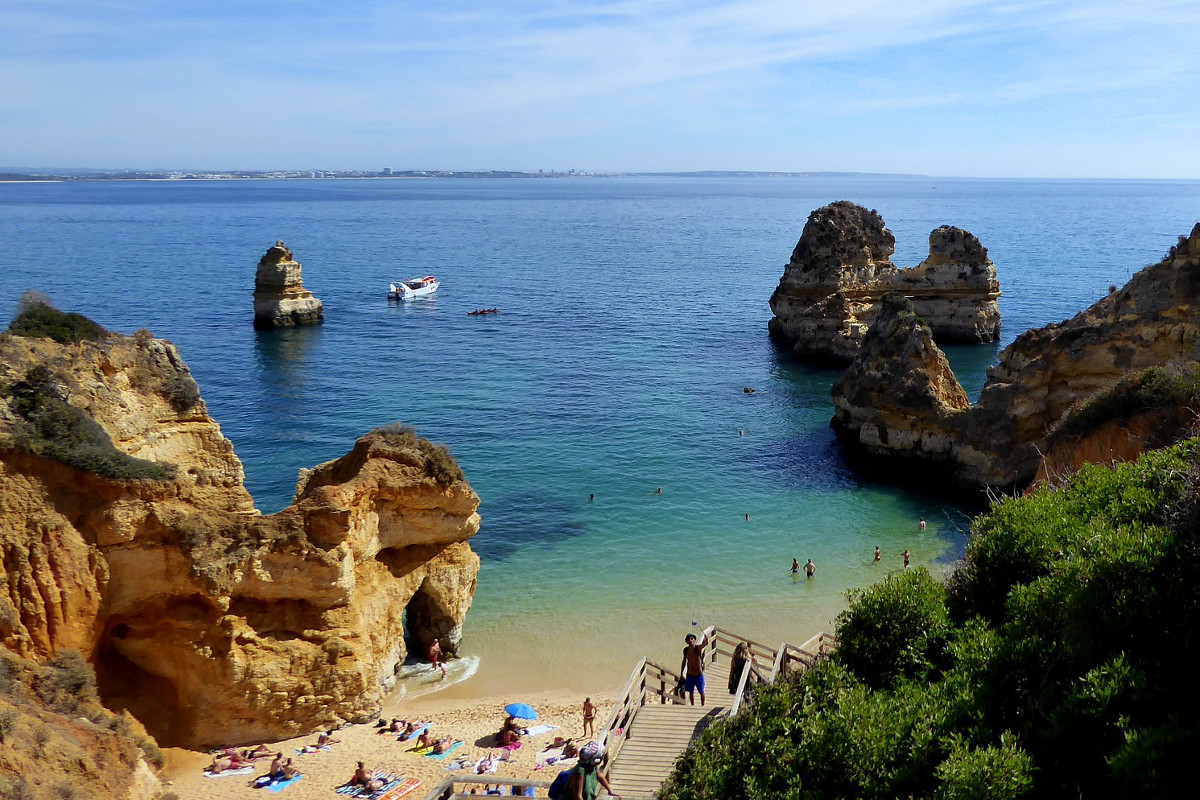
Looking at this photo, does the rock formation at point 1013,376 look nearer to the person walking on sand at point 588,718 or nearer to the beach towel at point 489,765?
the person walking on sand at point 588,718

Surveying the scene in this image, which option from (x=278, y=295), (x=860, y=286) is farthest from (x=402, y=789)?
(x=278, y=295)

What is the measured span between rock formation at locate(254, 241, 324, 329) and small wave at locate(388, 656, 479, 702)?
5923 centimetres

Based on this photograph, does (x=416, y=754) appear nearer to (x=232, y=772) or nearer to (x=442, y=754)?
(x=442, y=754)

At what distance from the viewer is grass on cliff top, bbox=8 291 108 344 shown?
2097 centimetres

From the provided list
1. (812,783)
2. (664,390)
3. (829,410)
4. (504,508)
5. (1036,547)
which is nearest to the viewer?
(812,783)

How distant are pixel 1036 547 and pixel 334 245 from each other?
497 feet

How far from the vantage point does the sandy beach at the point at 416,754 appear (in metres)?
→ 19.4

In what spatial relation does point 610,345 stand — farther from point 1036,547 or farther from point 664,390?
point 1036,547

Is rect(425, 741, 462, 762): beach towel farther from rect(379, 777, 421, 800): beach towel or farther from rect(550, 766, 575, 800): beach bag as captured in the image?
rect(550, 766, 575, 800): beach bag

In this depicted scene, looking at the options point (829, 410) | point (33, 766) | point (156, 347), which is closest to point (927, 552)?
point (829, 410)

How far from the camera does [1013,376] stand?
135 ft

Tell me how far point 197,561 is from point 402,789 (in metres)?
6.76

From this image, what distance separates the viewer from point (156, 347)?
75.8 feet

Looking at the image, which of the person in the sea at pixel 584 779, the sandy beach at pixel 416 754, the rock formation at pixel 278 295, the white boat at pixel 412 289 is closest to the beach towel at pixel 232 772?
the sandy beach at pixel 416 754
